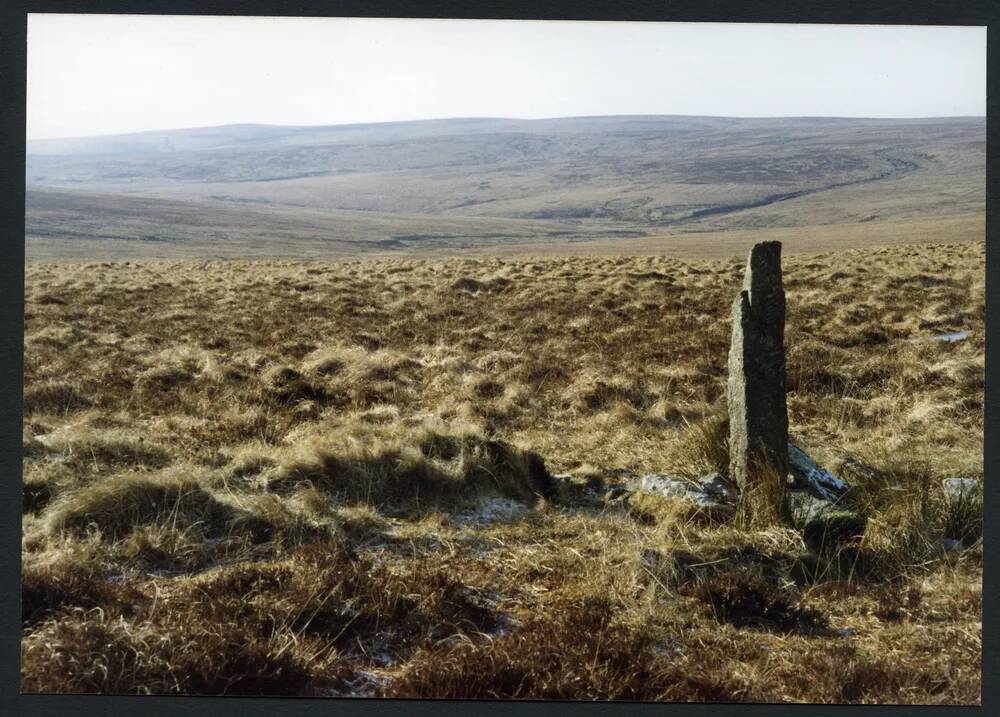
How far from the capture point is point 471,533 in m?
6.29

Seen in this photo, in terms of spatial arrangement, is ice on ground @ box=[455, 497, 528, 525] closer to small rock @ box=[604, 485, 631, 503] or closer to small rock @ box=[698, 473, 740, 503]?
small rock @ box=[604, 485, 631, 503]

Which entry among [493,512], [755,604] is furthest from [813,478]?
[493,512]

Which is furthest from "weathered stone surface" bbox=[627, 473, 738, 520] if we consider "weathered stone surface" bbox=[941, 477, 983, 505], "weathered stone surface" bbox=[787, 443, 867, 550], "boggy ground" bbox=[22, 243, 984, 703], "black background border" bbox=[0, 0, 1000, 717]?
"black background border" bbox=[0, 0, 1000, 717]

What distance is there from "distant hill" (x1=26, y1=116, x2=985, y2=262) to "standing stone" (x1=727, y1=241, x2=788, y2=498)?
63.8 metres

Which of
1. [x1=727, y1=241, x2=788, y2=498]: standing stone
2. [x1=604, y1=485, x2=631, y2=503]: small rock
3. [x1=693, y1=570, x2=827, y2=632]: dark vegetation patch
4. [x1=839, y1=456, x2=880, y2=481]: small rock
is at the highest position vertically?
[x1=727, y1=241, x2=788, y2=498]: standing stone

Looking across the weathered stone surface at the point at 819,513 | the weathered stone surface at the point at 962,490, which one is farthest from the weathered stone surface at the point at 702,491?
the weathered stone surface at the point at 962,490

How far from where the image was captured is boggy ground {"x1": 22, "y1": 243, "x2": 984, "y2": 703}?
4520mm

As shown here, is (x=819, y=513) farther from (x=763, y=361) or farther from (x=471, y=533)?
(x=471, y=533)

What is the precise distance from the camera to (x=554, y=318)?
1712 cm

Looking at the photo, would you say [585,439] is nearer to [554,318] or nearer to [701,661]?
[701,661]

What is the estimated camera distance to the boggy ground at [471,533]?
14.8 feet

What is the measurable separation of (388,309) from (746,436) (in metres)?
13.5

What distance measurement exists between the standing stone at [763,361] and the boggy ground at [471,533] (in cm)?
61

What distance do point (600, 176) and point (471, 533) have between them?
487 feet
